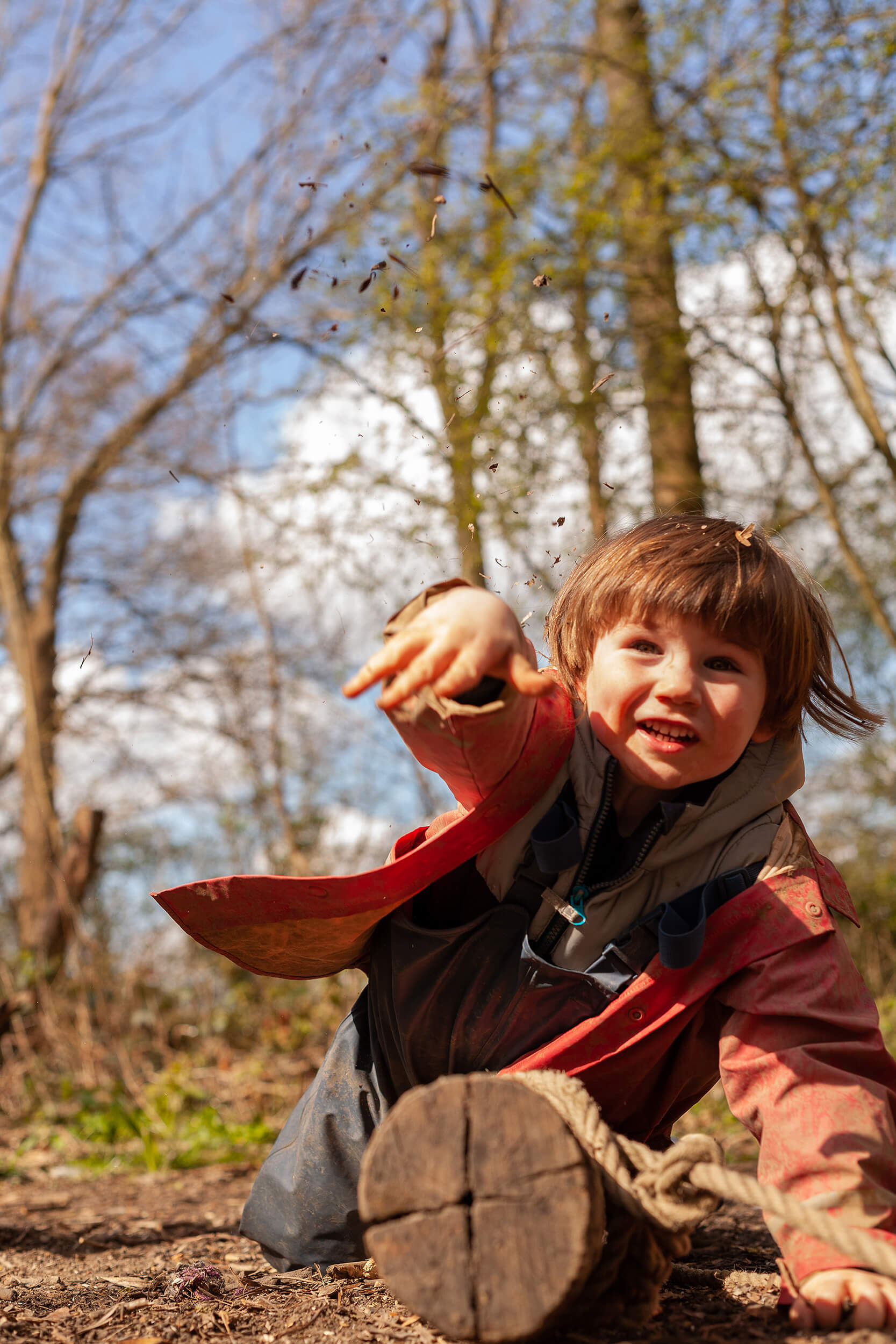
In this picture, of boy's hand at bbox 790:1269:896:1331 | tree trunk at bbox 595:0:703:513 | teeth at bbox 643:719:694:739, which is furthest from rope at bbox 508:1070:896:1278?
tree trunk at bbox 595:0:703:513

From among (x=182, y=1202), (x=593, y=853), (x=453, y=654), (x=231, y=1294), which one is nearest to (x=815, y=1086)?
(x=593, y=853)

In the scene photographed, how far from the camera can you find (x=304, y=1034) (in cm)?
589

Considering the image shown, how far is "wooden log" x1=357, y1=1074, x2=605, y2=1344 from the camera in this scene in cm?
136

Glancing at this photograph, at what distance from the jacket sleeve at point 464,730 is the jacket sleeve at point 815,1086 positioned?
57cm

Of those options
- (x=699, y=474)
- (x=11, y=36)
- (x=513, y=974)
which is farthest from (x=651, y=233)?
(x=11, y=36)

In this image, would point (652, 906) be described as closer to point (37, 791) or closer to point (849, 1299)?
point (849, 1299)

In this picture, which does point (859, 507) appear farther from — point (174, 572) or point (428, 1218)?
point (174, 572)

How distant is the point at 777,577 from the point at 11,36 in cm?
1068

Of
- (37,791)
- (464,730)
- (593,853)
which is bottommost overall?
(593,853)

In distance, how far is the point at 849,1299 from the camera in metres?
1.54

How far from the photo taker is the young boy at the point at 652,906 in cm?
167

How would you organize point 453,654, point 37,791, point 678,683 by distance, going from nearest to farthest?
point 453,654, point 678,683, point 37,791

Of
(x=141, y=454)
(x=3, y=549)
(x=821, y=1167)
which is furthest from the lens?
(x=141, y=454)

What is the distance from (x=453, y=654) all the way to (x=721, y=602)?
1.96ft
